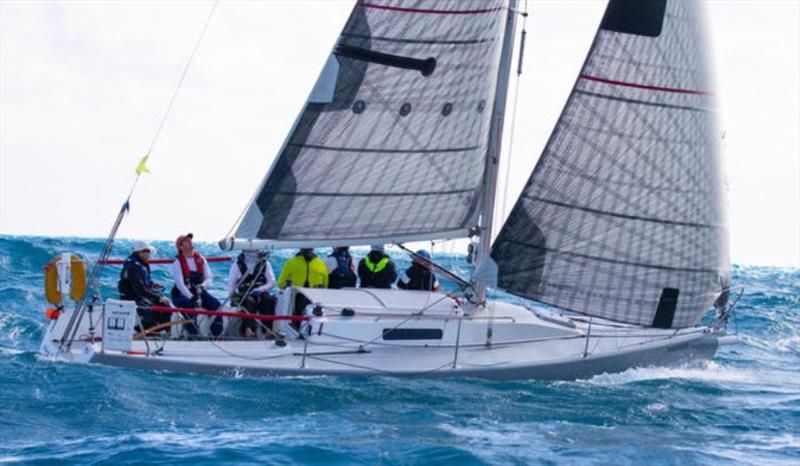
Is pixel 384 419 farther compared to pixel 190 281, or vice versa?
pixel 190 281

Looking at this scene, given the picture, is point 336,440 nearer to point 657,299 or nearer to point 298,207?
point 298,207

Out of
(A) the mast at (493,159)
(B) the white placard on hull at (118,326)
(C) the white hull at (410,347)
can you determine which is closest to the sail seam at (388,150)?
(A) the mast at (493,159)

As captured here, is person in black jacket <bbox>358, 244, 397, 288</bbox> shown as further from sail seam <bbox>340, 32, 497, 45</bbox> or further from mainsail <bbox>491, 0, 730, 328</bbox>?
sail seam <bbox>340, 32, 497, 45</bbox>

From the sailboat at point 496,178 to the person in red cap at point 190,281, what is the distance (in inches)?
22.8

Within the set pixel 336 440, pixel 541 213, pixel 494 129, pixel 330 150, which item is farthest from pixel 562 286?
pixel 336 440

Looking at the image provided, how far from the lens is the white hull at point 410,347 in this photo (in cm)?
1302

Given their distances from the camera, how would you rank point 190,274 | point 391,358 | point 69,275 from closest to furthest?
point 69,275
point 391,358
point 190,274

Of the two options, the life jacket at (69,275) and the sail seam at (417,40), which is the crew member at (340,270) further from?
the life jacket at (69,275)

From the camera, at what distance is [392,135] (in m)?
14.5

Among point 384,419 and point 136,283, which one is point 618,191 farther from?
point 136,283

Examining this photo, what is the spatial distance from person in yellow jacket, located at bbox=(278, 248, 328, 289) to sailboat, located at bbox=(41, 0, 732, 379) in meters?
0.27

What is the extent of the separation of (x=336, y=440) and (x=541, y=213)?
16.1 feet

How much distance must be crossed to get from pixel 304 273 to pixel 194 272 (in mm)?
1276

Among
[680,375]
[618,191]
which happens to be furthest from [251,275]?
[680,375]
